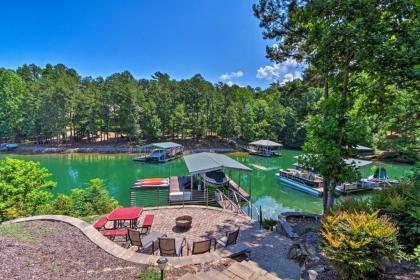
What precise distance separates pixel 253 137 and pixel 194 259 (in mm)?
34941

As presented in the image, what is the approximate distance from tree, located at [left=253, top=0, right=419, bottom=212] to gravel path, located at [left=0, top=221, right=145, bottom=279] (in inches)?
231

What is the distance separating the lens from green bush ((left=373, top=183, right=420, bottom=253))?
4.48 meters

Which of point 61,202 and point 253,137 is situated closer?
point 61,202

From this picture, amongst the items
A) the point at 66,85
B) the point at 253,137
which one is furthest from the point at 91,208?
the point at 66,85

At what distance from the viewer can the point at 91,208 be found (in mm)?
9781

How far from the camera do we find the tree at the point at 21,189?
28.8 ft

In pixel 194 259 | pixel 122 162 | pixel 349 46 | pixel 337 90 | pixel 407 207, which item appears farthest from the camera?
pixel 122 162

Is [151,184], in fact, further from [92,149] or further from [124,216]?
[92,149]

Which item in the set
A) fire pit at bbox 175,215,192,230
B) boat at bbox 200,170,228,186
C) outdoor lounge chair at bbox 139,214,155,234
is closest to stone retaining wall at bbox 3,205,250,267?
outdoor lounge chair at bbox 139,214,155,234

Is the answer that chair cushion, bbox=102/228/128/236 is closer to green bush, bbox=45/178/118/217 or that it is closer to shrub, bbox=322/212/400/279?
green bush, bbox=45/178/118/217

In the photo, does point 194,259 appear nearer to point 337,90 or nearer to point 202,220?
point 202,220

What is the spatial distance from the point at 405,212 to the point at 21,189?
39.6 ft

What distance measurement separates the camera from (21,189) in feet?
30.7

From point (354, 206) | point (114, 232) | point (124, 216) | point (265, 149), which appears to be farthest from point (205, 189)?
point (265, 149)
